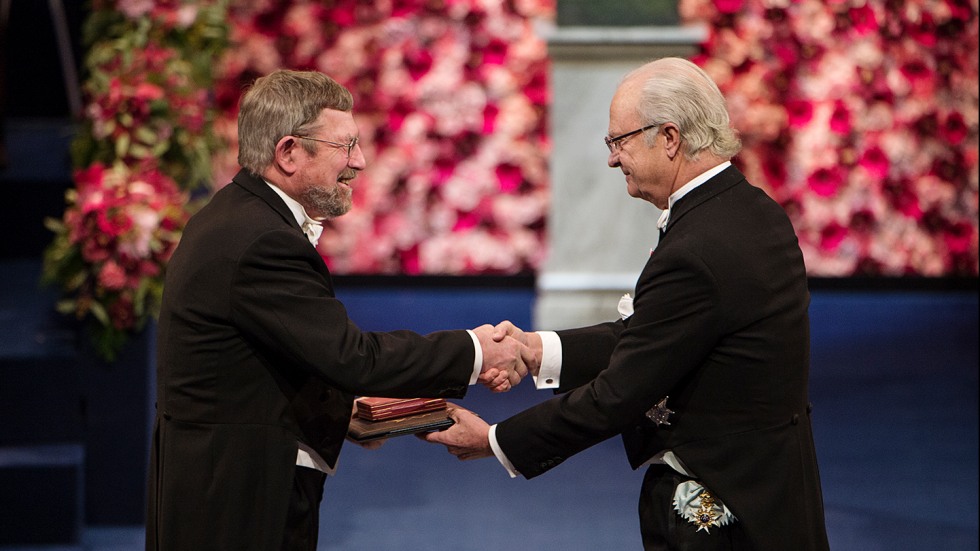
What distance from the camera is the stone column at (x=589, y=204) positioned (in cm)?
585

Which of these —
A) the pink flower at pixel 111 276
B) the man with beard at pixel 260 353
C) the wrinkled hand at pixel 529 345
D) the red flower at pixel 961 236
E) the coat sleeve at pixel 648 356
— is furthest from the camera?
the red flower at pixel 961 236

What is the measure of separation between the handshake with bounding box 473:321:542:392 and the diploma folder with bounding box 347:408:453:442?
0.13m

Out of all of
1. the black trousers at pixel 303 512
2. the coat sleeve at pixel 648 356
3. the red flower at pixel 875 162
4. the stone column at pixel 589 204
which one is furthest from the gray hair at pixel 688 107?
the red flower at pixel 875 162

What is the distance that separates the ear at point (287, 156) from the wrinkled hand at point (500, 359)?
566mm

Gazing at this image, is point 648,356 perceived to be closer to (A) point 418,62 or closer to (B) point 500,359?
(B) point 500,359

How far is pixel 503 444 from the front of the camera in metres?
2.49

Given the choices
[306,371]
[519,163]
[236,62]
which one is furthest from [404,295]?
[306,371]

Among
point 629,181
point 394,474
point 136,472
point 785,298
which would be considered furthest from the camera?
point 394,474

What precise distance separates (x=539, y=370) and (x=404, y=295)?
427 cm

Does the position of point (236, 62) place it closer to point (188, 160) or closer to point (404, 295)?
point (404, 295)

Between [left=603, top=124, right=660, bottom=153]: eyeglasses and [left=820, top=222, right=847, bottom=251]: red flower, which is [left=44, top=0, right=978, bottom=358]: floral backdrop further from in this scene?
[left=603, top=124, right=660, bottom=153]: eyeglasses

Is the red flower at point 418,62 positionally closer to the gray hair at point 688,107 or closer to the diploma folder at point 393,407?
the diploma folder at point 393,407

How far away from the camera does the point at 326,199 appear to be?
2.50 meters

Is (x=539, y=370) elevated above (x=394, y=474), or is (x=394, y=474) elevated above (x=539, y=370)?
(x=539, y=370)
